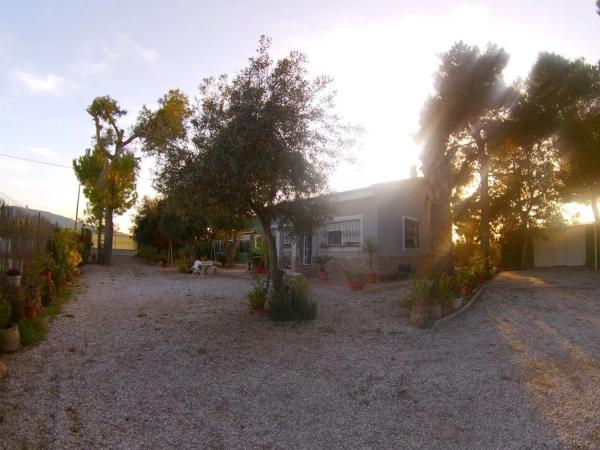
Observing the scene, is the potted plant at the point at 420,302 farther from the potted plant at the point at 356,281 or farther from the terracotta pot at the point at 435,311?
the potted plant at the point at 356,281

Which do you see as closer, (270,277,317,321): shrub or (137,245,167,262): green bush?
(270,277,317,321): shrub

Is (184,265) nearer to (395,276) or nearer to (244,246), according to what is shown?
(244,246)

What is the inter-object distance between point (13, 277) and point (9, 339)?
1601mm

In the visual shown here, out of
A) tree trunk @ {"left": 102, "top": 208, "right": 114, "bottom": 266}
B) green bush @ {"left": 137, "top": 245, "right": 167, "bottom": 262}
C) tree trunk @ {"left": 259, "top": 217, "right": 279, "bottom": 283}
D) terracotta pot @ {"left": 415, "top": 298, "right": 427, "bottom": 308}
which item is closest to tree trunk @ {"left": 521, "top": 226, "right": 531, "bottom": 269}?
terracotta pot @ {"left": 415, "top": 298, "right": 427, "bottom": 308}

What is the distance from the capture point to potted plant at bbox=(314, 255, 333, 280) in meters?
16.8

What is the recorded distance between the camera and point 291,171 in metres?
7.90

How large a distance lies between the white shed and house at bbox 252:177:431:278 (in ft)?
22.0

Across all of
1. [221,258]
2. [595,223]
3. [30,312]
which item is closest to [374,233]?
[595,223]

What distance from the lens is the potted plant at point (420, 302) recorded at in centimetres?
865

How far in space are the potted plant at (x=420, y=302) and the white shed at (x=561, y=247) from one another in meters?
14.7

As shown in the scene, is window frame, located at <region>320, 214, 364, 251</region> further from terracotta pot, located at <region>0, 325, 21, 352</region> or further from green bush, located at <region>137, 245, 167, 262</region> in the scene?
green bush, located at <region>137, 245, 167, 262</region>

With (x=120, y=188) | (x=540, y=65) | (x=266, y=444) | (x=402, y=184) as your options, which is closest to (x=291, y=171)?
(x=266, y=444)

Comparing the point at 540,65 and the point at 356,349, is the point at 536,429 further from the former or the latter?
the point at 540,65

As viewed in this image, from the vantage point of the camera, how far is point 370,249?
1543cm
